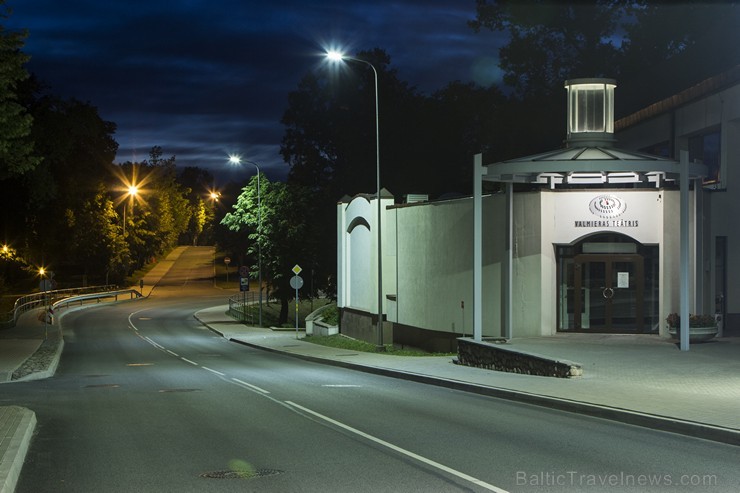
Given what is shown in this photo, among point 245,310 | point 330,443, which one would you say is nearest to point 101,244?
point 245,310

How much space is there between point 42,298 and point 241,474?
65.3m

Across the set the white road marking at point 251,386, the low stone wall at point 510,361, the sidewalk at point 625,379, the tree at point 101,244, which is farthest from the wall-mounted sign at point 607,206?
the tree at point 101,244

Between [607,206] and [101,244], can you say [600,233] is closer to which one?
[607,206]

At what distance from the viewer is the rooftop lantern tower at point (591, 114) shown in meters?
28.8

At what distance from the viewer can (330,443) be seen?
12172 millimetres

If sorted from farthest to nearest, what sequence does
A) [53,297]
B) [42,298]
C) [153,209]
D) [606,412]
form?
[153,209] < [53,297] < [42,298] < [606,412]

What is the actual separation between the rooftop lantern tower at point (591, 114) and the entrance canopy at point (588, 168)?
0.61 metres

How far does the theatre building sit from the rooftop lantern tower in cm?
3

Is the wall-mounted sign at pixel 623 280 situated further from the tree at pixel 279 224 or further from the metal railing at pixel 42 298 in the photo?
the tree at pixel 279 224

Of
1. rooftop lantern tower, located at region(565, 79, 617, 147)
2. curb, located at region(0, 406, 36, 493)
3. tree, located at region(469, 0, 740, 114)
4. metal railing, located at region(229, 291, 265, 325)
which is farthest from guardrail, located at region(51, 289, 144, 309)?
curb, located at region(0, 406, 36, 493)

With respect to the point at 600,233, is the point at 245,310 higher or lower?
lower

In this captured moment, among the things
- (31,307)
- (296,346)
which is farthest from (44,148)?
(31,307)

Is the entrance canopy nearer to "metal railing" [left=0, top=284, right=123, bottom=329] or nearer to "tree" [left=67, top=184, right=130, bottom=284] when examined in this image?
"metal railing" [left=0, top=284, right=123, bottom=329]

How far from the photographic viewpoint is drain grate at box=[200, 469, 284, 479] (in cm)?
999
